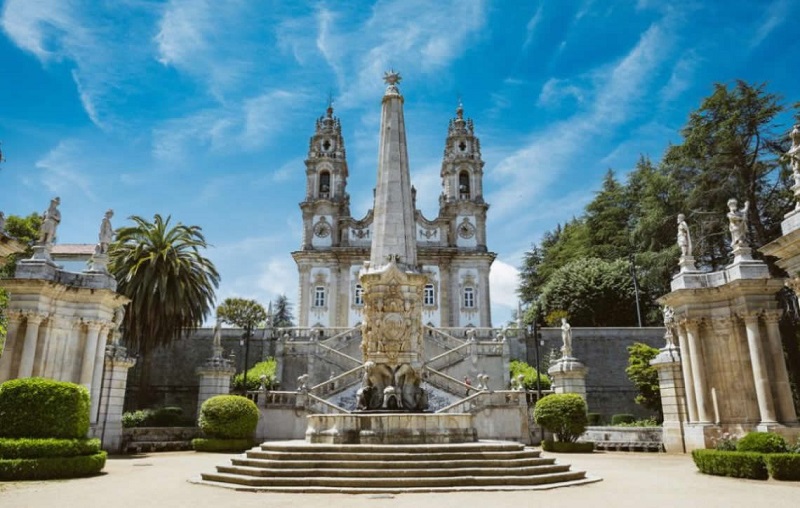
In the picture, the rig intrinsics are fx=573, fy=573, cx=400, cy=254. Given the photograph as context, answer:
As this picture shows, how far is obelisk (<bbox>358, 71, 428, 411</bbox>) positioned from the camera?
44.9 feet

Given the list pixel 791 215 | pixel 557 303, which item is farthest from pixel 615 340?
pixel 791 215

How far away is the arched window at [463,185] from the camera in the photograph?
163ft

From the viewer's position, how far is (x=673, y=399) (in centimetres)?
1934

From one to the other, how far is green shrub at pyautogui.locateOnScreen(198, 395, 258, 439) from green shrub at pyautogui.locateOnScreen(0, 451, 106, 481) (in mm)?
6755

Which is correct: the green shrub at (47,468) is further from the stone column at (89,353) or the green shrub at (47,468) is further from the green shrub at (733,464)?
the green shrub at (733,464)

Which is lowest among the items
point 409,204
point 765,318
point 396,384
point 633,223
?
point 396,384

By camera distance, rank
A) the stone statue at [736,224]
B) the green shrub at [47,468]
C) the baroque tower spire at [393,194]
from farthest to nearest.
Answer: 1. the stone statue at [736,224]
2. the baroque tower spire at [393,194]
3. the green shrub at [47,468]

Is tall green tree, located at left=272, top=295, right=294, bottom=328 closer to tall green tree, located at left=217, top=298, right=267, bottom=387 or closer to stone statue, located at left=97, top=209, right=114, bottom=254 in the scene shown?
tall green tree, located at left=217, top=298, right=267, bottom=387

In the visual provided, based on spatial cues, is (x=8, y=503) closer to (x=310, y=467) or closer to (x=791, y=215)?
(x=310, y=467)

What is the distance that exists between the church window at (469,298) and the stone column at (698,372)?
2867 cm

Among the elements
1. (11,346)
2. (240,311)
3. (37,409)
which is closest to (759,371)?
(37,409)

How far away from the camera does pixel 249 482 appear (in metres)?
10.7

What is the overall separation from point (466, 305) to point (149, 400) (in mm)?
24045

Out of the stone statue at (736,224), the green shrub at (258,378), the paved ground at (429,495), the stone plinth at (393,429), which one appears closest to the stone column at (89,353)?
the paved ground at (429,495)
